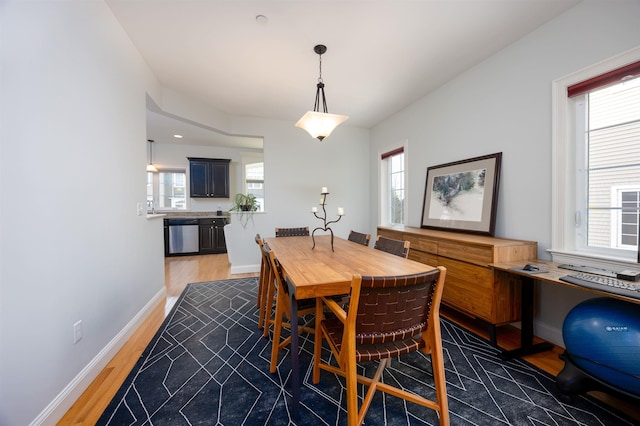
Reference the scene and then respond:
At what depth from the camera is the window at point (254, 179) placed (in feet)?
21.9

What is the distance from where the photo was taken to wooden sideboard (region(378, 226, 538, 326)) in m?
2.02

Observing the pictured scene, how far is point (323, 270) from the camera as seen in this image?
153cm

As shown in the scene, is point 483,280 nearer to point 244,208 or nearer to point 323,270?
point 323,270

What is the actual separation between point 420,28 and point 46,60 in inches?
105

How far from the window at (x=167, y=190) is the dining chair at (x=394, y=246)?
5.65m

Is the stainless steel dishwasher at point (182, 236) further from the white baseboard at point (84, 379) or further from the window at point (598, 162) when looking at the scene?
the window at point (598, 162)

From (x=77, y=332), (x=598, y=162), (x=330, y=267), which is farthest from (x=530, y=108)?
(x=77, y=332)

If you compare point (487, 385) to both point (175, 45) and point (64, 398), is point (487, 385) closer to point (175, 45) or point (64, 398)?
point (64, 398)

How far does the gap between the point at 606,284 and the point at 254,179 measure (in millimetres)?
6534

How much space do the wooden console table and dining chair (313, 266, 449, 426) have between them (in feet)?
3.66

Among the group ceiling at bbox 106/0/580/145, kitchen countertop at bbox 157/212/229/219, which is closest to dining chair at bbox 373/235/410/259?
ceiling at bbox 106/0/580/145

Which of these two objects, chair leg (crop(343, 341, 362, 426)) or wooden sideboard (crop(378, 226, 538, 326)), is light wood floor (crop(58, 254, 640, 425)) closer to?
wooden sideboard (crop(378, 226, 538, 326))

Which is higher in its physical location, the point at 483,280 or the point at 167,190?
the point at 167,190

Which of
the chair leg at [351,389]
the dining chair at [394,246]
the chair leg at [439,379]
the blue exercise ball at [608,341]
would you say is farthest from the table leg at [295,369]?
the blue exercise ball at [608,341]
